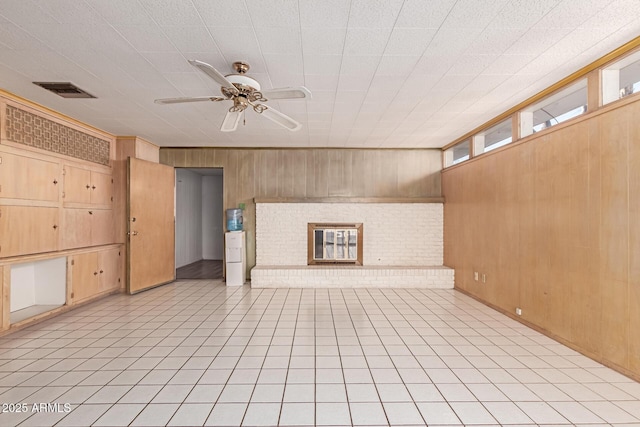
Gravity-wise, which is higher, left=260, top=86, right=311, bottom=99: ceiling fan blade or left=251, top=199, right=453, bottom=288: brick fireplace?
left=260, top=86, right=311, bottom=99: ceiling fan blade

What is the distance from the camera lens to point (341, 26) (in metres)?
2.19

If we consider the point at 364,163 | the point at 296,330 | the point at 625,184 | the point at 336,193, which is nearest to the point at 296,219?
the point at 336,193

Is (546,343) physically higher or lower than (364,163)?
lower

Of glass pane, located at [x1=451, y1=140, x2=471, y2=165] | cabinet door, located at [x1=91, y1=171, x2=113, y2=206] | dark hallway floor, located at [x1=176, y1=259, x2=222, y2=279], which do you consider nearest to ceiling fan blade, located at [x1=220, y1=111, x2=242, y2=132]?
cabinet door, located at [x1=91, y1=171, x2=113, y2=206]

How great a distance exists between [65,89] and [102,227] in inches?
97.8

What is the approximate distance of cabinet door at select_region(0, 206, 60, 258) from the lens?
11.0 feet

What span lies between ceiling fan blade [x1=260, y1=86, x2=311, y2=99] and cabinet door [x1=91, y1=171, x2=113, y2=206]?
386 cm

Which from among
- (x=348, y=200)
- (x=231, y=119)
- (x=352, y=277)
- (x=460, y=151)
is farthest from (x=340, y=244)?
(x=231, y=119)

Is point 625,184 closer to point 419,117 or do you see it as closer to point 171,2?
point 419,117

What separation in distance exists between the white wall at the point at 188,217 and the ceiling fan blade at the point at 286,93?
592 cm

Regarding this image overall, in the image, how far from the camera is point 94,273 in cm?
464

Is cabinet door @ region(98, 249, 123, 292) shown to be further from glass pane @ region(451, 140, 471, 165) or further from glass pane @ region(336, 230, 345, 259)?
glass pane @ region(451, 140, 471, 165)

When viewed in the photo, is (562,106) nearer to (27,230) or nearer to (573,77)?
(573,77)

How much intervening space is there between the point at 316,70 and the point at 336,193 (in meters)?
3.51
